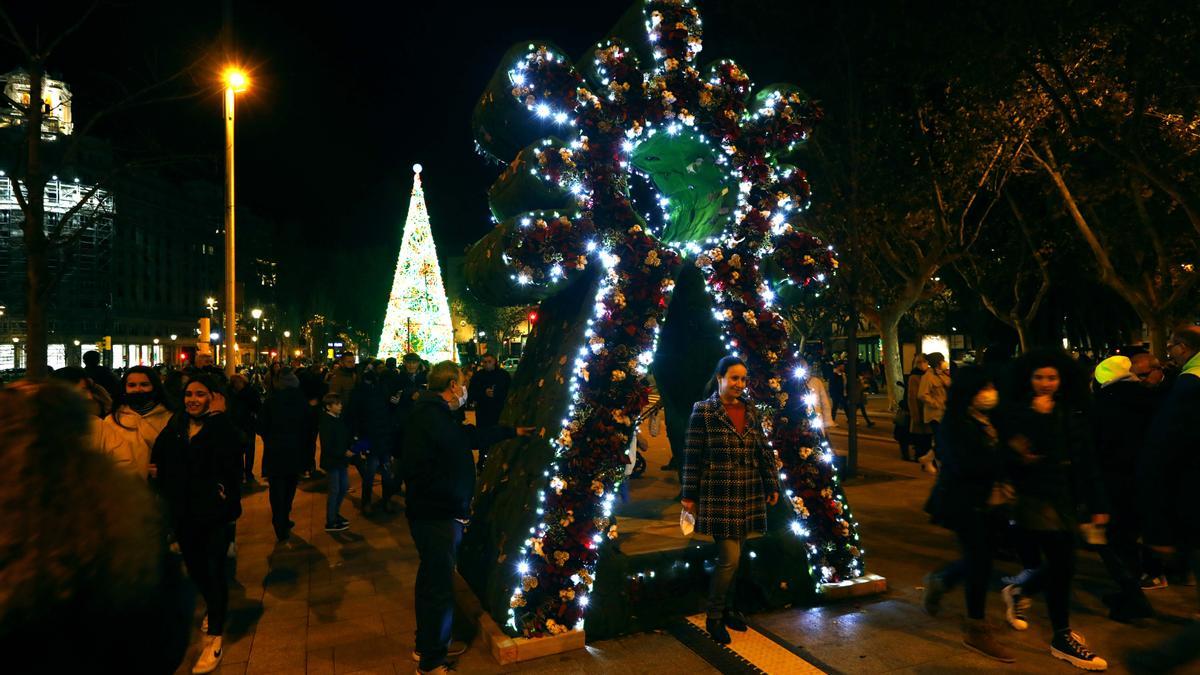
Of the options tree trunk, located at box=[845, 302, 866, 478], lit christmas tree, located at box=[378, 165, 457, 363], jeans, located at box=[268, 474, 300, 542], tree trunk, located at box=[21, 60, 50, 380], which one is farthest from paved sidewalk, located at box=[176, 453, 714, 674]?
lit christmas tree, located at box=[378, 165, 457, 363]

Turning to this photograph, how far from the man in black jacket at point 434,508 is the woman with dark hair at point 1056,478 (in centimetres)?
330

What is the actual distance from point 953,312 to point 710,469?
129ft

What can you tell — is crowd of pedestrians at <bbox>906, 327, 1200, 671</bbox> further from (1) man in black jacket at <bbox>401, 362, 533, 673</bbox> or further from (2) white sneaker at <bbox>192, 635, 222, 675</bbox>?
(2) white sneaker at <bbox>192, 635, 222, 675</bbox>

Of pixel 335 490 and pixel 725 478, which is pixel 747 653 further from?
pixel 335 490

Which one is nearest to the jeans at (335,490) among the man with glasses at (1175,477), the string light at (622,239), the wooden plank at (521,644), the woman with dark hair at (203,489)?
the woman with dark hair at (203,489)

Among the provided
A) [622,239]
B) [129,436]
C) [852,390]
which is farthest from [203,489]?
[852,390]

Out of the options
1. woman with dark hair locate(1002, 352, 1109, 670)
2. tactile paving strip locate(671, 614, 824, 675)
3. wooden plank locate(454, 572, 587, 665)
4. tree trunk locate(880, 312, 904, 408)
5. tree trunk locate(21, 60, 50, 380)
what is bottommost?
tactile paving strip locate(671, 614, 824, 675)

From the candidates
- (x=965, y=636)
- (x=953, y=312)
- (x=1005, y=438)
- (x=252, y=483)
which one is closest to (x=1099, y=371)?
(x=1005, y=438)

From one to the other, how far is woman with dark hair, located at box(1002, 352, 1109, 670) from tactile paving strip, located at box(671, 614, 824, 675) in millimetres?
1471

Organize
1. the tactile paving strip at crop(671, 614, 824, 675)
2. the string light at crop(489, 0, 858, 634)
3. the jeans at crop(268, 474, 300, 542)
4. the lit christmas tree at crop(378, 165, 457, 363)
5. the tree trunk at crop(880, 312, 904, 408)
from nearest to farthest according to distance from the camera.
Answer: the tactile paving strip at crop(671, 614, 824, 675)
the string light at crop(489, 0, 858, 634)
the jeans at crop(268, 474, 300, 542)
the tree trunk at crop(880, 312, 904, 408)
the lit christmas tree at crop(378, 165, 457, 363)

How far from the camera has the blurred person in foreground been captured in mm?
1574

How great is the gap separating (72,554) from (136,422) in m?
4.92

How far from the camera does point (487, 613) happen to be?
5.22 m

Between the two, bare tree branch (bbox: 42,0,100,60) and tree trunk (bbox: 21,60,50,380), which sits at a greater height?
bare tree branch (bbox: 42,0,100,60)
